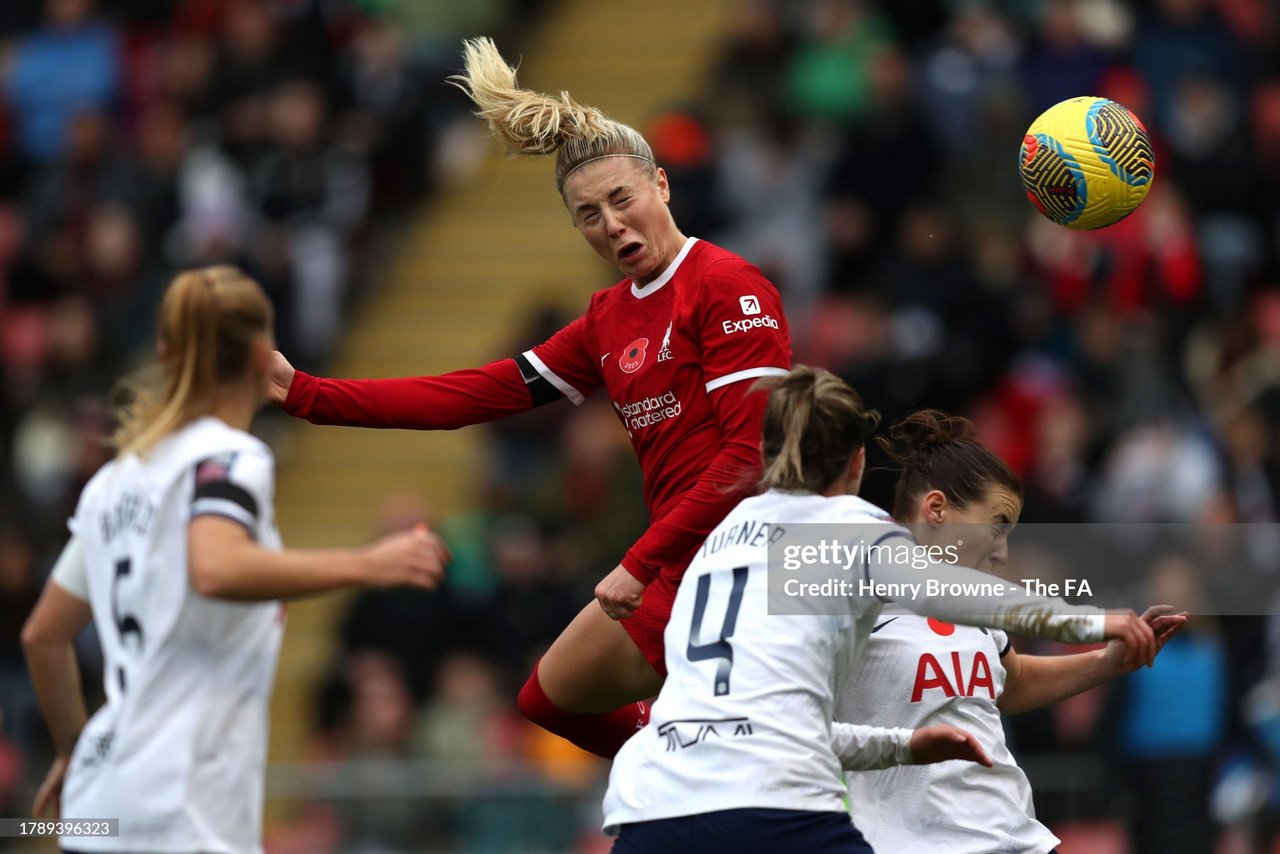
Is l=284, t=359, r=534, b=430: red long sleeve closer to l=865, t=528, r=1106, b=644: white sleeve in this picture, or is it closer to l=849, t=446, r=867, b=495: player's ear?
l=849, t=446, r=867, b=495: player's ear

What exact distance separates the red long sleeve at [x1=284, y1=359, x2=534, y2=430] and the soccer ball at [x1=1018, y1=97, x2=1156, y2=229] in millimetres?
1841

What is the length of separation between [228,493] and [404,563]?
0.48m

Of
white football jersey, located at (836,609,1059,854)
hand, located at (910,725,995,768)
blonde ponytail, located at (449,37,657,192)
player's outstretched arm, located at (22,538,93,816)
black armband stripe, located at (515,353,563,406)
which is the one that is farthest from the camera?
black armband stripe, located at (515,353,563,406)

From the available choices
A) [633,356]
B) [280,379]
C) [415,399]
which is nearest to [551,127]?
[633,356]

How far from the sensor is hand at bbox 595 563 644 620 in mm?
5289

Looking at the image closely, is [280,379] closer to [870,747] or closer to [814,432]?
[814,432]

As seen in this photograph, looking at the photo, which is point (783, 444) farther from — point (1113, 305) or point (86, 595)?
point (1113, 305)

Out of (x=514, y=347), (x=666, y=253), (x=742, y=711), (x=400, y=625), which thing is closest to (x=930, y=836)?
(x=742, y=711)

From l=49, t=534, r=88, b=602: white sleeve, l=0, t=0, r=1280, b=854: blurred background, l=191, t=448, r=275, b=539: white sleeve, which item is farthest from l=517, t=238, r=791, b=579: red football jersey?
l=0, t=0, r=1280, b=854: blurred background

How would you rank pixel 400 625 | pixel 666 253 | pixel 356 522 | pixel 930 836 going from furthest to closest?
pixel 356 522 < pixel 400 625 < pixel 666 253 < pixel 930 836

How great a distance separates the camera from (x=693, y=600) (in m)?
4.83

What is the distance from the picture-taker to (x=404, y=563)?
14.8 feet

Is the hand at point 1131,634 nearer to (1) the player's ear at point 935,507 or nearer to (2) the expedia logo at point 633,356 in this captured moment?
(1) the player's ear at point 935,507

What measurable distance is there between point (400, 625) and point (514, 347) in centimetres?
221
